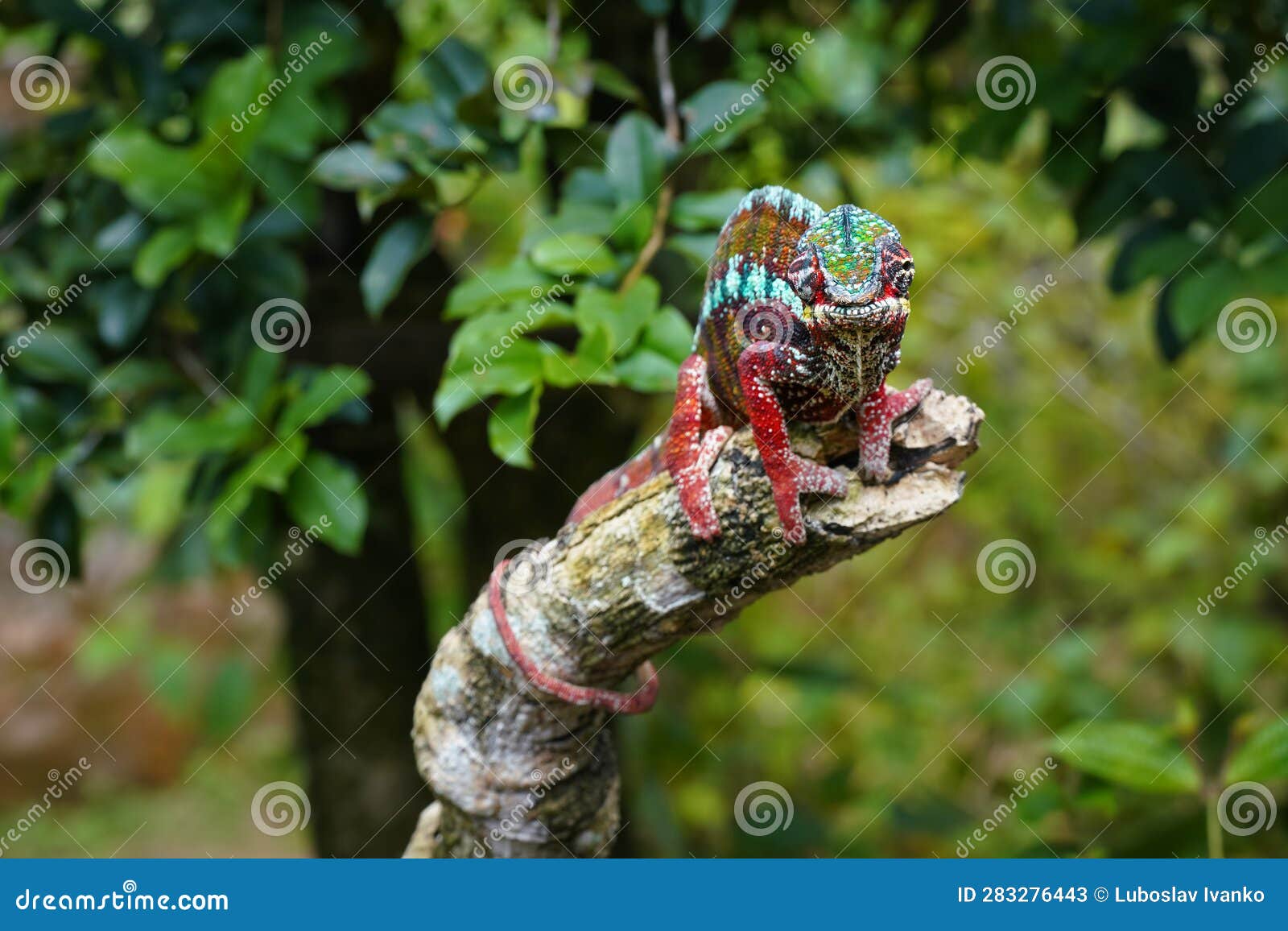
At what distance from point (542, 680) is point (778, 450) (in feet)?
1.80

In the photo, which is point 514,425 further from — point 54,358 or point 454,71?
point 54,358

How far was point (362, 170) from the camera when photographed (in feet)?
7.13

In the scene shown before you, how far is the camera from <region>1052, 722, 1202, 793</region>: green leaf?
6.95 ft

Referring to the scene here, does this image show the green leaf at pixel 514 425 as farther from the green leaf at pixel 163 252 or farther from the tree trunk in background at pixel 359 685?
the tree trunk in background at pixel 359 685

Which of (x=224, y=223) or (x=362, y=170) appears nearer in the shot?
(x=362, y=170)

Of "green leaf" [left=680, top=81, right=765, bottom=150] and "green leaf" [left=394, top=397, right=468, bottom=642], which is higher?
"green leaf" [left=680, top=81, right=765, bottom=150]

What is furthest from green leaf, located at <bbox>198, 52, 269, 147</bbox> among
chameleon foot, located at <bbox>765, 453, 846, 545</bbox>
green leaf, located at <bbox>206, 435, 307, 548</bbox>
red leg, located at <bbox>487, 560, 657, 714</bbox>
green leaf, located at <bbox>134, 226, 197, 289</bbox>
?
chameleon foot, located at <bbox>765, 453, 846, 545</bbox>

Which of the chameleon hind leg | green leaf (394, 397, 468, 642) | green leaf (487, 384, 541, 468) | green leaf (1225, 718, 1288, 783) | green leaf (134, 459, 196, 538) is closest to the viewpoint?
the chameleon hind leg

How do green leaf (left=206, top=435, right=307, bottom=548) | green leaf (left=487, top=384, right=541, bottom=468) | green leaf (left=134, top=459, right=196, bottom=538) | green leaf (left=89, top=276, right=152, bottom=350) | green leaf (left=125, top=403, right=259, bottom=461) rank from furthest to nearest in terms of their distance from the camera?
green leaf (left=134, top=459, right=196, bottom=538), green leaf (left=89, top=276, right=152, bottom=350), green leaf (left=125, top=403, right=259, bottom=461), green leaf (left=206, top=435, right=307, bottom=548), green leaf (left=487, top=384, right=541, bottom=468)

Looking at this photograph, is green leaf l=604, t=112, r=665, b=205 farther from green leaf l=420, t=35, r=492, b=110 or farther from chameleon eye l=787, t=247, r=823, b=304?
chameleon eye l=787, t=247, r=823, b=304

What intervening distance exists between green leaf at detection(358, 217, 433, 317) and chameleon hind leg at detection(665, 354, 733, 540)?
783 millimetres

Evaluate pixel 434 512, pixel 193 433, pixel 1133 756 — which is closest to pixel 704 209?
pixel 193 433

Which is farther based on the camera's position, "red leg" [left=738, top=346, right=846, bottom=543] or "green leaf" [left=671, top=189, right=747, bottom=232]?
"green leaf" [left=671, top=189, right=747, bottom=232]

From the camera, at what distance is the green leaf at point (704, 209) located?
2066 millimetres
